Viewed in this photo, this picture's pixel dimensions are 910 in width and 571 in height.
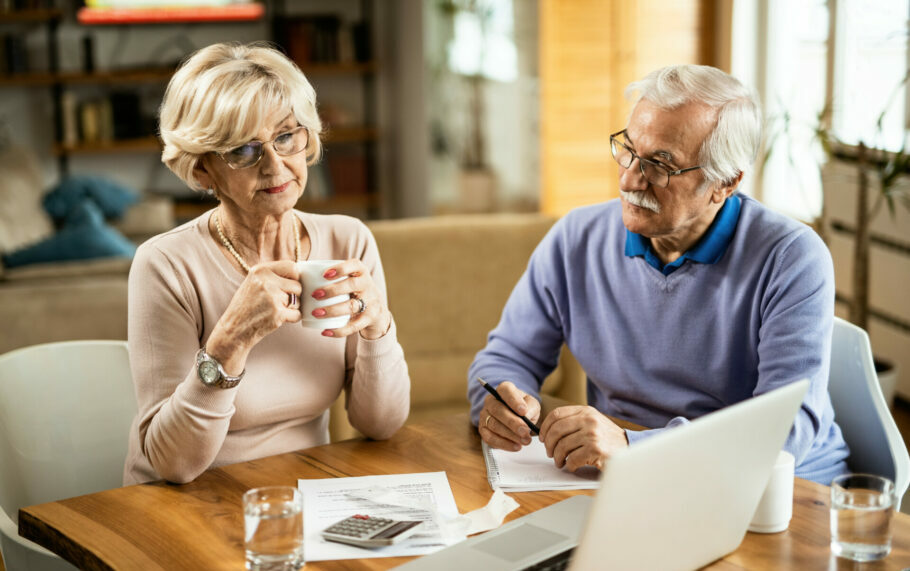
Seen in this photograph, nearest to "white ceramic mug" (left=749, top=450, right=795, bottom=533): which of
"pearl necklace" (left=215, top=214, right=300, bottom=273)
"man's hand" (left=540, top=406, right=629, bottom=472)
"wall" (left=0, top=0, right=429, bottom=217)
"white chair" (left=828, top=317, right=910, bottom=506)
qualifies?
"man's hand" (left=540, top=406, right=629, bottom=472)

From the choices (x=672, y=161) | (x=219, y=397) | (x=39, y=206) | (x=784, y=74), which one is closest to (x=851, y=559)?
(x=672, y=161)

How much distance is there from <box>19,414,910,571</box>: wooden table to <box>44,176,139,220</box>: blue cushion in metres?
4.22

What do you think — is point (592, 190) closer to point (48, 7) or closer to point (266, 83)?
point (48, 7)

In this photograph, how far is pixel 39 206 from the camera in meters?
5.20

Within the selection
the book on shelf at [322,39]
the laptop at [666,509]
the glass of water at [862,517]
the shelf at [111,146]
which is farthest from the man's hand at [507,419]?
the book on shelf at [322,39]

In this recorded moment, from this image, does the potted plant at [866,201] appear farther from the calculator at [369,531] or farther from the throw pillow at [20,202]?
the throw pillow at [20,202]

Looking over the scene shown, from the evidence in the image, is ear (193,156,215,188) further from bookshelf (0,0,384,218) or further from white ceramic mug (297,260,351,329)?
bookshelf (0,0,384,218)

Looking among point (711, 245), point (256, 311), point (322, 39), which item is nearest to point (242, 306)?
point (256, 311)

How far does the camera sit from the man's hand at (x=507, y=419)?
4.62 feet

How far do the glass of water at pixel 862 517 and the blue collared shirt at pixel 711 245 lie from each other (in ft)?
1.89

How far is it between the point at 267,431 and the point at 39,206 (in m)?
4.19

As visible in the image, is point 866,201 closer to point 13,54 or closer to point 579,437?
point 579,437

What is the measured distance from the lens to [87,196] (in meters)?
5.29

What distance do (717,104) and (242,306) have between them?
32.3 inches
